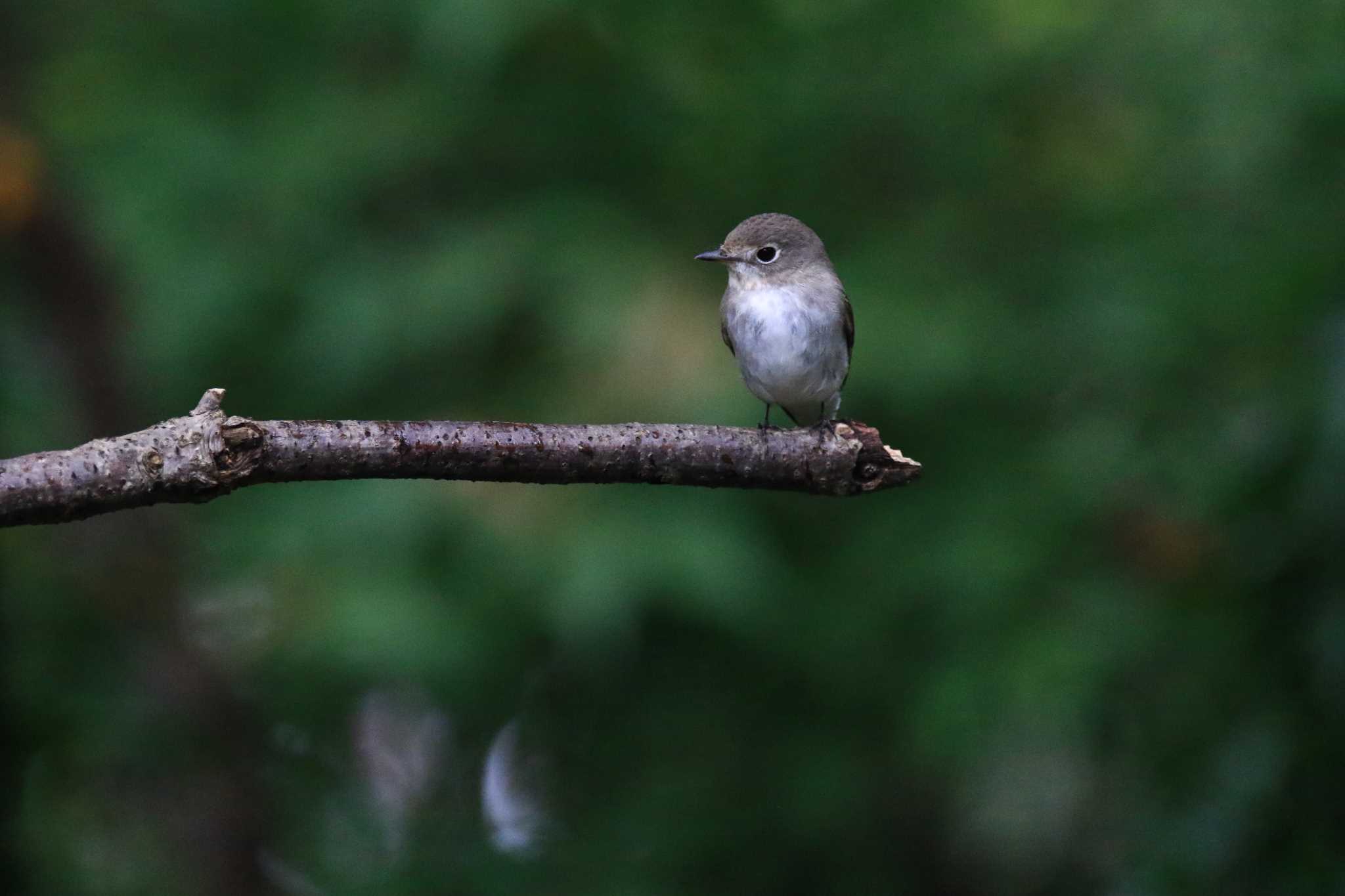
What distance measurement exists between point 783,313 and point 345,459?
3.20 m

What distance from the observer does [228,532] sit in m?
5.50

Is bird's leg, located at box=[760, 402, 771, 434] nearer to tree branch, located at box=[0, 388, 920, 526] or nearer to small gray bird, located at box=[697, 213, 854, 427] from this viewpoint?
small gray bird, located at box=[697, 213, 854, 427]

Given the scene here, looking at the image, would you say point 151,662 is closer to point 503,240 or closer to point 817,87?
point 503,240

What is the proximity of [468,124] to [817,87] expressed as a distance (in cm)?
148

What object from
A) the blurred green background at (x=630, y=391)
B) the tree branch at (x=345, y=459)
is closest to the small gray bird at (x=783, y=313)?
the blurred green background at (x=630, y=391)

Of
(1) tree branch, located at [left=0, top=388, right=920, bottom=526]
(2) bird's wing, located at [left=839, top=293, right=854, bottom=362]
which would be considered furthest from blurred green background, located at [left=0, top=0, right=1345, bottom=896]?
(1) tree branch, located at [left=0, top=388, right=920, bottom=526]

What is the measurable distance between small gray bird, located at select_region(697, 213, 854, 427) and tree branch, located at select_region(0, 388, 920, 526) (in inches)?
99.5

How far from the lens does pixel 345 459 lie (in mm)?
2262

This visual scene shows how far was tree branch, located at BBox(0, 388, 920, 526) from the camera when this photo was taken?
80.7 inches

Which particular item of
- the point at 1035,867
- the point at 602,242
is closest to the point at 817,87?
the point at 602,242

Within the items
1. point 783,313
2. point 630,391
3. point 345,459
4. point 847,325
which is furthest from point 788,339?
point 345,459

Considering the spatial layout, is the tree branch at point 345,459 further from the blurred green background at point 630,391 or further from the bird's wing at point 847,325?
the bird's wing at point 847,325

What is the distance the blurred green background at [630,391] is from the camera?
5.07 metres

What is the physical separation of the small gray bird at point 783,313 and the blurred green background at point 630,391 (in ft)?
0.50
